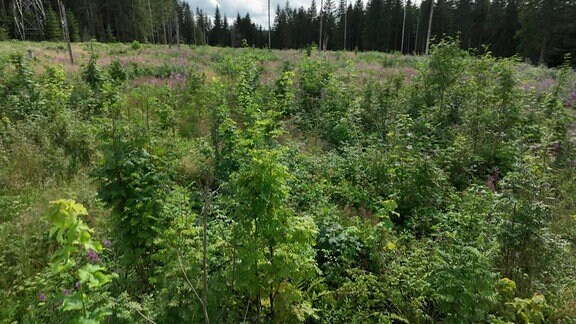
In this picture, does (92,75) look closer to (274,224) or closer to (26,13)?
(26,13)

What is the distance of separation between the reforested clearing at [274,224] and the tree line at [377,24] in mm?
18464

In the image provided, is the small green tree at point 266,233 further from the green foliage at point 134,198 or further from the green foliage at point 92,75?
the green foliage at point 92,75

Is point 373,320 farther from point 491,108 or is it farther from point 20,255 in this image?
point 491,108

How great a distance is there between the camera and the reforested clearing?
2695mm

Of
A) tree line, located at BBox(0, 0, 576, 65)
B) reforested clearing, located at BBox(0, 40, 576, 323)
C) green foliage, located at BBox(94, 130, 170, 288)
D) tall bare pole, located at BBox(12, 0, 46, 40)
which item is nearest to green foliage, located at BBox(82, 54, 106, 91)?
reforested clearing, located at BBox(0, 40, 576, 323)

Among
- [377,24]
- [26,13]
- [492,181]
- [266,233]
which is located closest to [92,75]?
[26,13]

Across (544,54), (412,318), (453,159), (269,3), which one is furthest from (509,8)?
(412,318)

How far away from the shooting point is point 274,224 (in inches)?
107

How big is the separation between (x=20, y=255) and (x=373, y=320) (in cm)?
403

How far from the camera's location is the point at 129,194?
3.31 meters

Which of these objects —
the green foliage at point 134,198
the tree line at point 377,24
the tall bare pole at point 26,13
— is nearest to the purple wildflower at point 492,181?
the green foliage at point 134,198

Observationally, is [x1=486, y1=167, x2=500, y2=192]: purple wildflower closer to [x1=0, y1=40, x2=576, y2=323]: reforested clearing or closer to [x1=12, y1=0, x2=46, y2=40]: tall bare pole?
[x1=0, y1=40, x2=576, y2=323]: reforested clearing

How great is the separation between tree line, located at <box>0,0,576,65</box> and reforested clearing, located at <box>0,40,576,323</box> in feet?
60.6

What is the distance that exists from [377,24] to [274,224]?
58.3 meters
